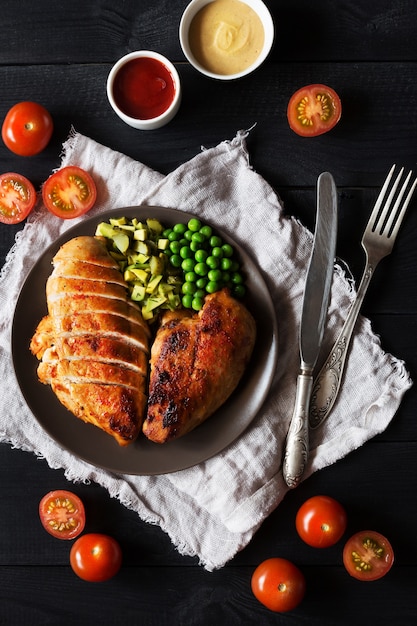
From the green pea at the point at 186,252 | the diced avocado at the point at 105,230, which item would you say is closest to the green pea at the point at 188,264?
the green pea at the point at 186,252

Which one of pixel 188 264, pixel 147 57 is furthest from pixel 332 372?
Answer: pixel 147 57

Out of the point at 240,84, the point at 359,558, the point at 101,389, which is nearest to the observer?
the point at 101,389

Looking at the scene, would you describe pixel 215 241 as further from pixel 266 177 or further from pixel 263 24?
pixel 263 24

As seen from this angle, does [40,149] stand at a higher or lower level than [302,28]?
lower

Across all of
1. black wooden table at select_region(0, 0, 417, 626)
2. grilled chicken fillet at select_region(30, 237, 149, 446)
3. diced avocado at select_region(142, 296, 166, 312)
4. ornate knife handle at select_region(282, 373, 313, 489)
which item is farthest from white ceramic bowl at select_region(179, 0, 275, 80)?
ornate knife handle at select_region(282, 373, 313, 489)

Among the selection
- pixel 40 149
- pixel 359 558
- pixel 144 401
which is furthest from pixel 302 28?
pixel 359 558

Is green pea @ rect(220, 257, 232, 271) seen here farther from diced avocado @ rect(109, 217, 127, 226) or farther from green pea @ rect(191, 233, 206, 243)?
diced avocado @ rect(109, 217, 127, 226)

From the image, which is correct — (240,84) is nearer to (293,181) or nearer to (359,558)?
(293,181)
